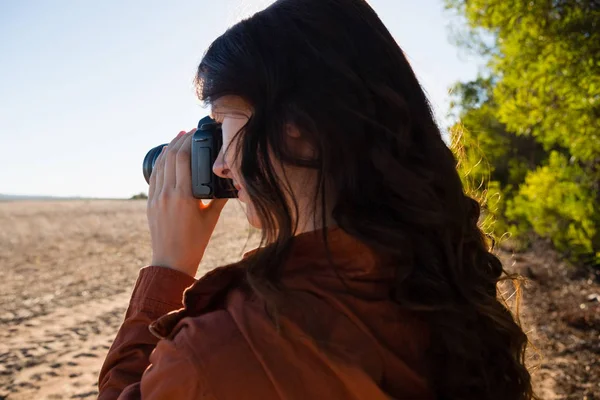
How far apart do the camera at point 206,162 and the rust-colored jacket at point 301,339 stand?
0.31m

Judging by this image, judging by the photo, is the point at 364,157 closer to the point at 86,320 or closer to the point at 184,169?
the point at 184,169

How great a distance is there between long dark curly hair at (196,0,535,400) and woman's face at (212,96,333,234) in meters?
0.01

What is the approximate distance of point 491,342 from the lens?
101 centimetres

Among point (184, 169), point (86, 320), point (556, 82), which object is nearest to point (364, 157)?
point (184, 169)

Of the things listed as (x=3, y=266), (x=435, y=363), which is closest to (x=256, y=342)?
(x=435, y=363)

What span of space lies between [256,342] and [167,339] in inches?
5.4

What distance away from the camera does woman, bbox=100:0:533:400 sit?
2.58 ft

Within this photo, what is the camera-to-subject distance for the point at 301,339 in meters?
0.79

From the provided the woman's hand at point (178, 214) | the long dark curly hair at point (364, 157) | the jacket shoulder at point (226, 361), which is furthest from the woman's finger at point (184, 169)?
the jacket shoulder at point (226, 361)

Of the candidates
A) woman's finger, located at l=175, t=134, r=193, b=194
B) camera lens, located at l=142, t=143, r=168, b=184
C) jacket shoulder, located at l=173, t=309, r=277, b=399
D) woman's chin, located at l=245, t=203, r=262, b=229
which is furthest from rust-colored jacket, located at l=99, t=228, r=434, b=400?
camera lens, located at l=142, t=143, r=168, b=184

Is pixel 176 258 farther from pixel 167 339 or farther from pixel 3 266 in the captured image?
pixel 3 266

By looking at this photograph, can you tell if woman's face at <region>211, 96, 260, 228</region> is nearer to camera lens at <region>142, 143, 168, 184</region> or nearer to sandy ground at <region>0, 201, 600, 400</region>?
sandy ground at <region>0, 201, 600, 400</region>

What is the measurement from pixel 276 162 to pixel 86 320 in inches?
194

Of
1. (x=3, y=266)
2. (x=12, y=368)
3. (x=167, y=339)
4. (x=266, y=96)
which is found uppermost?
(x=266, y=96)
